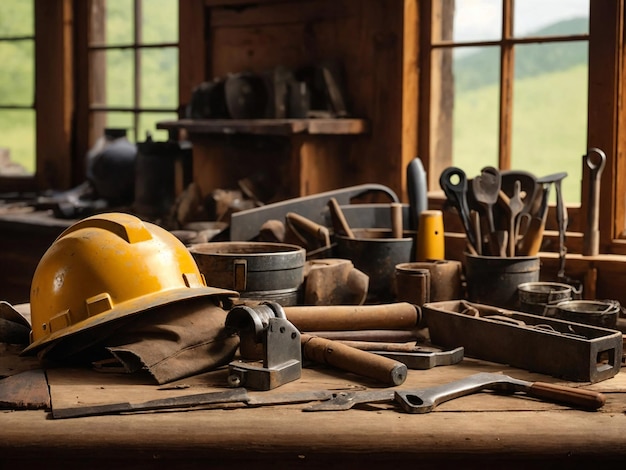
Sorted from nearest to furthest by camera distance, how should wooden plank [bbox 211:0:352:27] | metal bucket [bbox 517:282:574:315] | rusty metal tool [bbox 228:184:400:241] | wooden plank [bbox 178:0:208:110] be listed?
metal bucket [bbox 517:282:574:315], rusty metal tool [bbox 228:184:400:241], wooden plank [bbox 211:0:352:27], wooden plank [bbox 178:0:208:110]

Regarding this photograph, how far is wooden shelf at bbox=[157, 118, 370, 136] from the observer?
334 cm

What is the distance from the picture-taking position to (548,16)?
18.8 feet

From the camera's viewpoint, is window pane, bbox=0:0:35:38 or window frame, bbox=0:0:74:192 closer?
window frame, bbox=0:0:74:192

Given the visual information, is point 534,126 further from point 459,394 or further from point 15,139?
point 459,394

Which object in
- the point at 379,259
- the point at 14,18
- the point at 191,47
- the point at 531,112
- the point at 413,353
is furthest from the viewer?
the point at 531,112

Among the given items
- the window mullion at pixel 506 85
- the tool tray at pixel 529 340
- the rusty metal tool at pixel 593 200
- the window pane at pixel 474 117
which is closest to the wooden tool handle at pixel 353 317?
the tool tray at pixel 529 340

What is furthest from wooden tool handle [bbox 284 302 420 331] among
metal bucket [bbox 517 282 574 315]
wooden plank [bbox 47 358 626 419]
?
metal bucket [bbox 517 282 574 315]

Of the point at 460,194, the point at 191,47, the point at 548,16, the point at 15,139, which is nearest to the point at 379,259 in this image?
the point at 460,194

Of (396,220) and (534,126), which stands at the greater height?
(534,126)

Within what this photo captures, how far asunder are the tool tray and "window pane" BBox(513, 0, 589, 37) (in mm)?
1407

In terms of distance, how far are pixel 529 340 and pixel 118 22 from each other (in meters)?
3.59

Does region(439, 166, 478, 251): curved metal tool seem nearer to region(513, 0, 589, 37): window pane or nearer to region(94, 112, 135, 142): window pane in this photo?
region(513, 0, 589, 37): window pane

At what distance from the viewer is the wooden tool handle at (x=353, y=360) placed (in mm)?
1719

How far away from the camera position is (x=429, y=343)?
2051 millimetres
